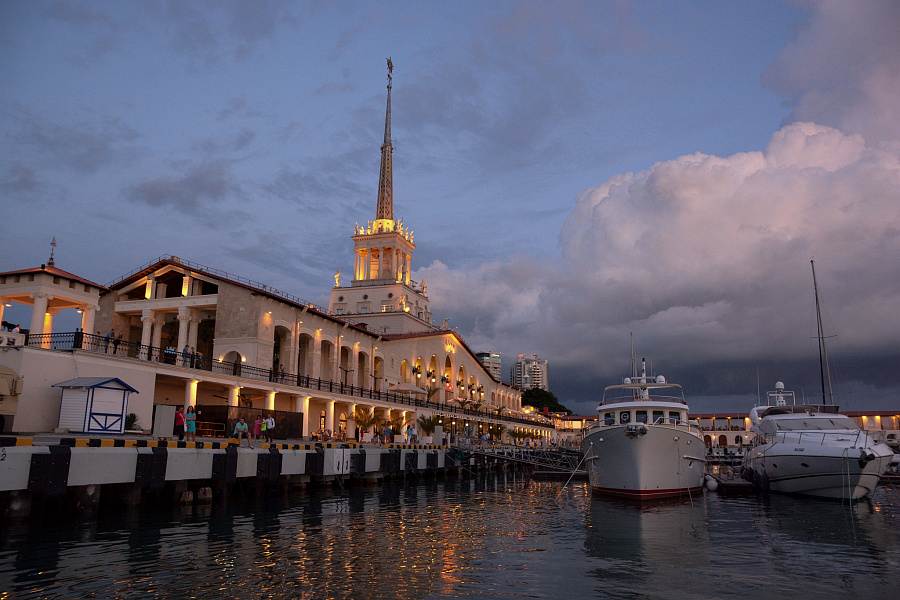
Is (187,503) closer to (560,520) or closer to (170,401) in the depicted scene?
(560,520)

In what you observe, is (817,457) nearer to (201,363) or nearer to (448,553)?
(448,553)

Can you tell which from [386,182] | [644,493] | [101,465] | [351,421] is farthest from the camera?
[386,182]

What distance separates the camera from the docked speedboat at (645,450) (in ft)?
88.7

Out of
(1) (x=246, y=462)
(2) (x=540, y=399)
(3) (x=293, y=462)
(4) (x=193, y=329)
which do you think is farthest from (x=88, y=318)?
(2) (x=540, y=399)

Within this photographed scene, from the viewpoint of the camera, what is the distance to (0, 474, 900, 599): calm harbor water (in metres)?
12.0

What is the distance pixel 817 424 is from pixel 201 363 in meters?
33.4

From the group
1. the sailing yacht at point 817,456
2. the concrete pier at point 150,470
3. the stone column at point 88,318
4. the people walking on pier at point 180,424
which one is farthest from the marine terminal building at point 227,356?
the sailing yacht at point 817,456

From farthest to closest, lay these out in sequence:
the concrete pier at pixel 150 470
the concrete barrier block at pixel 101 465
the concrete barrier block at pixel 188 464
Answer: the concrete barrier block at pixel 188 464 → the concrete barrier block at pixel 101 465 → the concrete pier at pixel 150 470

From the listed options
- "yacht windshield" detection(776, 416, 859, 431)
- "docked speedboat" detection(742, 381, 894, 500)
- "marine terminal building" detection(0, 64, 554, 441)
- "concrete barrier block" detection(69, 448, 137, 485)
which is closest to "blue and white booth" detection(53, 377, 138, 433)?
"marine terminal building" detection(0, 64, 554, 441)

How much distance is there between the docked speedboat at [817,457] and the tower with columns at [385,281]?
184 feet

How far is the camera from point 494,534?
744 inches

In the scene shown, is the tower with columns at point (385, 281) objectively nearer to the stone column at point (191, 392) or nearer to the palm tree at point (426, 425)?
the palm tree at point (426, 425)

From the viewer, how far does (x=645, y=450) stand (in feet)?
88.7

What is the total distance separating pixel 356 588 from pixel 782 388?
126 feet
